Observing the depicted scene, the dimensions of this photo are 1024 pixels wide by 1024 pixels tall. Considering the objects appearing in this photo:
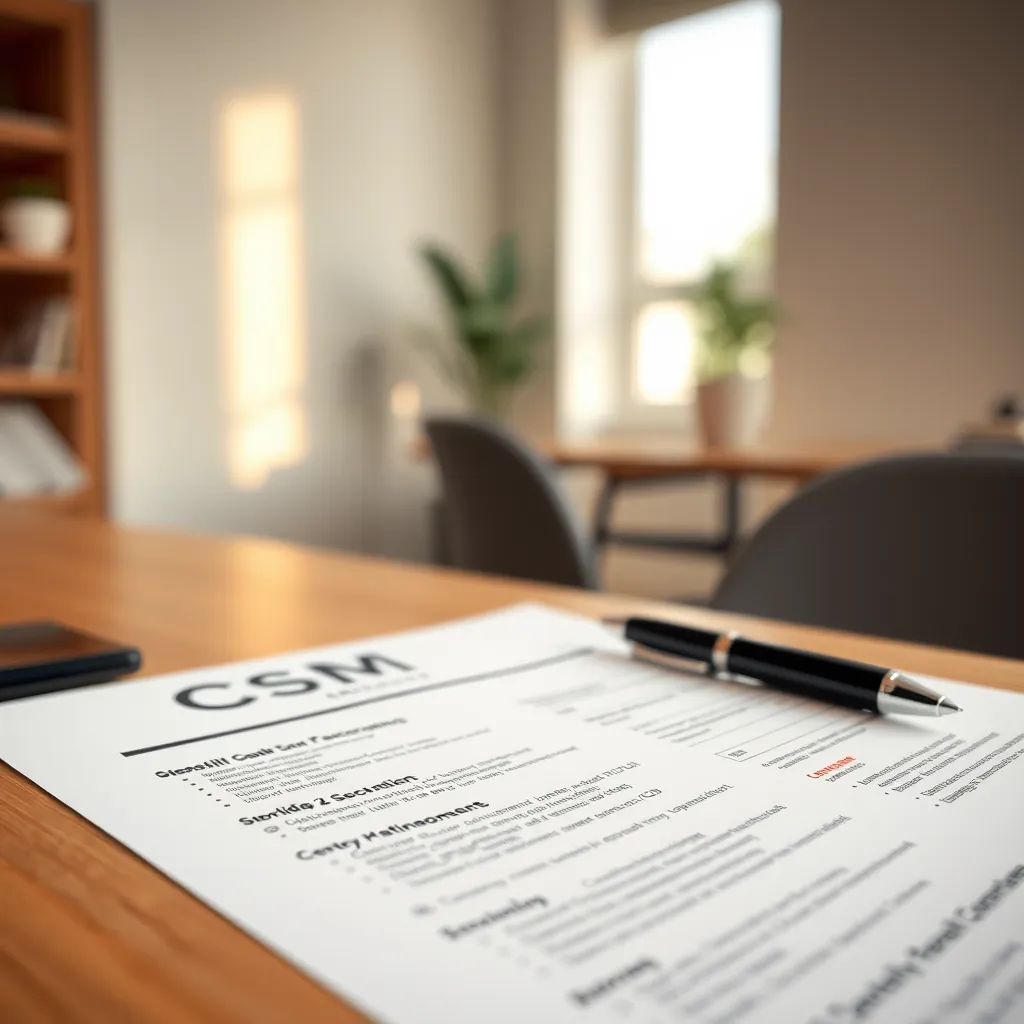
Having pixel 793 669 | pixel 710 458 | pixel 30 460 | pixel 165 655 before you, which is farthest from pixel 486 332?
pixel 793 669

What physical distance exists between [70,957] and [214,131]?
12.9 feet

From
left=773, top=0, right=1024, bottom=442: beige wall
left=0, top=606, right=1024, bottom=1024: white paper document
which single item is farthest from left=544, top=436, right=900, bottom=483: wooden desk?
left=0, top=606, right=1024, bottom=1024: white paper document

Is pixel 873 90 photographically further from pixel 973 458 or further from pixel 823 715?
pixel 823 715

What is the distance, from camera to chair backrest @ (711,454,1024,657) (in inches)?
31.5

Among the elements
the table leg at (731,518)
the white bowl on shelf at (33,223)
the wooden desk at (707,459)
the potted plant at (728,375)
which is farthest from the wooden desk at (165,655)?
the white bowl on shelf at (33,223)

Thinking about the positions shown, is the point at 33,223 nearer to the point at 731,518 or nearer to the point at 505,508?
the point at 505,508

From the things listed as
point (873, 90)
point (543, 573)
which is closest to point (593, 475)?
point (873, 90)

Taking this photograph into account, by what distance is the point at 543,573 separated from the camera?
1871 mm

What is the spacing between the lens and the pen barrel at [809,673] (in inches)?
18.0

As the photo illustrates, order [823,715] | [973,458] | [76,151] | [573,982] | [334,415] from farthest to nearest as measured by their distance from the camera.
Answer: [334,415] → [76,151] → [973,458] → [823,715] → [573,982]

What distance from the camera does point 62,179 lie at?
347 centimetres

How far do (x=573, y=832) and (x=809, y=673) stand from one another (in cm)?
19

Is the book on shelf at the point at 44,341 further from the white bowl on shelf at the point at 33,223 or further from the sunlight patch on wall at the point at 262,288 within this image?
the sunlight patch on wall at the point at 262,288

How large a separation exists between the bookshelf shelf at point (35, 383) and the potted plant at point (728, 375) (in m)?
2.00
